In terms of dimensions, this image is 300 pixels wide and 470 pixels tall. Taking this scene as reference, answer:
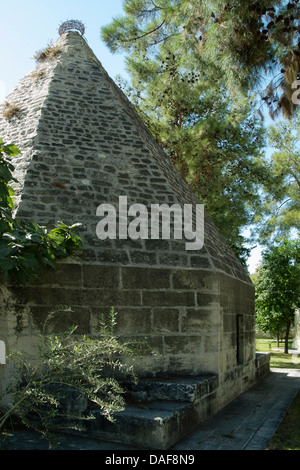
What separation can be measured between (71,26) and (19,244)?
776 cm

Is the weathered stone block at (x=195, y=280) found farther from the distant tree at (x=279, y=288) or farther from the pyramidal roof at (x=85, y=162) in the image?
the distant tree at (x=279, y=288)

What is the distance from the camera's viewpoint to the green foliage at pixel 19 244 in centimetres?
510

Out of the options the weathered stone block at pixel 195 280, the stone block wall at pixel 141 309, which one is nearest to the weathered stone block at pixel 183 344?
the stone block wall at pixel 141 309

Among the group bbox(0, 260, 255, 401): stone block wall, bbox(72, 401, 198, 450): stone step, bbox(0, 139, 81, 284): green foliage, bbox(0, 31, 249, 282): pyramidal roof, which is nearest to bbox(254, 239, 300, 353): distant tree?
bbox(0, 31, 249, 282): pyramidal roof

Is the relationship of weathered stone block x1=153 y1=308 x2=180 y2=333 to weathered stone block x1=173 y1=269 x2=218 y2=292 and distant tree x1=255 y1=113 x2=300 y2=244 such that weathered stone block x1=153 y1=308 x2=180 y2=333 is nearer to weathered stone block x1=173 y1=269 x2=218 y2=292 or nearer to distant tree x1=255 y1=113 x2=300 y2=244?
weathered stone block x1=173 y1=269 x2=218 y2=292

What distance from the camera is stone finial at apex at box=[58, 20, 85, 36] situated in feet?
35.1

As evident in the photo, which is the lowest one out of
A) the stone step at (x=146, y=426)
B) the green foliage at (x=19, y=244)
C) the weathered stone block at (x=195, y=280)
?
the stone step at (x=146, y=426)

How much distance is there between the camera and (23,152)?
740cm

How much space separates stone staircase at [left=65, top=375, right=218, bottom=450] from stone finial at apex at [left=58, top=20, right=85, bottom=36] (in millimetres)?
8789

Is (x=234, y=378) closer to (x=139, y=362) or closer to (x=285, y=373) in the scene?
(x=139, y=362)

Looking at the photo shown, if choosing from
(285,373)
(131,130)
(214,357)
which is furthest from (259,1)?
(285,373)

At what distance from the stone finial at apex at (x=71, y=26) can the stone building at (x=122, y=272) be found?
322 cm

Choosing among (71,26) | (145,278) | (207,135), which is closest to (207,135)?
(207,135)
